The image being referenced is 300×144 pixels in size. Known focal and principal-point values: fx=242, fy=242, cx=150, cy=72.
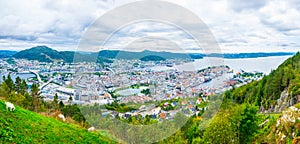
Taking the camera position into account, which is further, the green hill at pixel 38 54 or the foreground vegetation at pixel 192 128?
the green hill at pixel 38 54

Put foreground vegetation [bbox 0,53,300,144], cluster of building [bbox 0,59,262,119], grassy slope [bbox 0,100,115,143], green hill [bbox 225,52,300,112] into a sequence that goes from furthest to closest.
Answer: green hill [bbox 225,52,300,112] < cluster of building [bbox 0,59,262,119] < foreground vegetation [bbox 0,53,300,144] < grassy slope [bbox 0,100,115,143]

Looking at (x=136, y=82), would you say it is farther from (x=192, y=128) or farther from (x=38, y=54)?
(x=38, y=54)

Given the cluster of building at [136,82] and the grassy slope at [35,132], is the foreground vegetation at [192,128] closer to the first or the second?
the grassy slope at [35,132]

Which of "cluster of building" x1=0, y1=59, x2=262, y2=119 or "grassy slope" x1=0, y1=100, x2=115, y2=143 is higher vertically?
"cluster of building" x1=0, y1=59, x2=262, y2=119

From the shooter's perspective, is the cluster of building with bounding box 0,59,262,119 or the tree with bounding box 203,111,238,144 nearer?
the cluster of building with bounding box 0,59,262,119

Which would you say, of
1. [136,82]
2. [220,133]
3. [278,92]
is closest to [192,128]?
[220,133]

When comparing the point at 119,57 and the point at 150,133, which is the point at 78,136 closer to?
the point at 150,133

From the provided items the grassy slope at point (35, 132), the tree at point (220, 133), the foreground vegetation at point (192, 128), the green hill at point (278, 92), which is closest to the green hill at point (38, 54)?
the green hill at point (278, 92)

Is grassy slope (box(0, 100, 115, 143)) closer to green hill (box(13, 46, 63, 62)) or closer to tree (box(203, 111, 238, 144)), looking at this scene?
tree (box(203, 111, 238, 144))

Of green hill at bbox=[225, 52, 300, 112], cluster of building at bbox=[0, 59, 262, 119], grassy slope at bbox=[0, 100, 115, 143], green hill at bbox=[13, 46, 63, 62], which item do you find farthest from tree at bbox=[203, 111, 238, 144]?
green hill at bbox=[13, 46, 63, 62]
